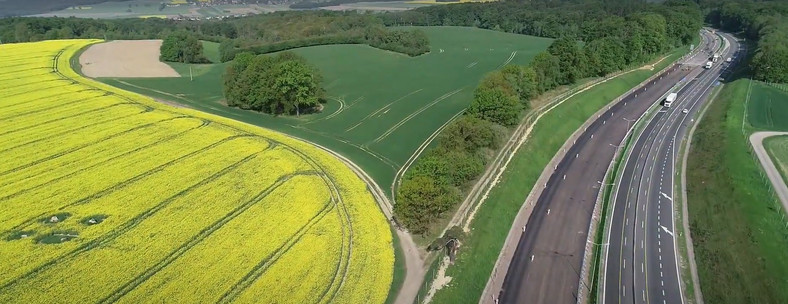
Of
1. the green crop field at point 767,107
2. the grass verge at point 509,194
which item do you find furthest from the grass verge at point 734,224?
the grass verge at point 509,194

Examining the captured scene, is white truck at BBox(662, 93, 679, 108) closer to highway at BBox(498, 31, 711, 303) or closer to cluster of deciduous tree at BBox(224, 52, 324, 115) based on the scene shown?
highway at BBox(498, 31, 711, 303)

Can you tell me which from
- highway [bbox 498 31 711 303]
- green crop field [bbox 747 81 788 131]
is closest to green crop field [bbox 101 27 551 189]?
highway [bbox 498 31 711 303]

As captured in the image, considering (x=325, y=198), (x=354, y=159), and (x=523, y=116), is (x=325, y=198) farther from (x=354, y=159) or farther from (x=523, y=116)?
(x=523, y=116)

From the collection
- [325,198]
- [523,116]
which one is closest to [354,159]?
[325,198]

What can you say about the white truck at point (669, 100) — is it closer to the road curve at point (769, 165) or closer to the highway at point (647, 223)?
the highway at point (647, 223)

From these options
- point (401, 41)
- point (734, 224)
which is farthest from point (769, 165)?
point (401, 41)

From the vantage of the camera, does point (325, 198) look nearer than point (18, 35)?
Yes
